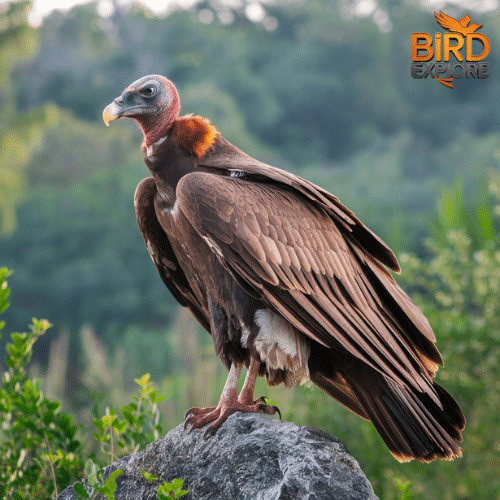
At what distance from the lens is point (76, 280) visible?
1939cm

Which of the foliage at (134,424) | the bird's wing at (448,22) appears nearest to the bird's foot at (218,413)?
the foliage at (134,424)

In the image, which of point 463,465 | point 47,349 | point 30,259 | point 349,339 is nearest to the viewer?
point 349,339

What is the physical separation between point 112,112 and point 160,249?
66 cm

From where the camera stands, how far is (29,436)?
2.83 m

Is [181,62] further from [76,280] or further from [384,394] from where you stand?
[384,394]

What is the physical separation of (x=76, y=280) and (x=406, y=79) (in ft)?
54.6

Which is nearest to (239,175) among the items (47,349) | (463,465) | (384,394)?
(384,394)

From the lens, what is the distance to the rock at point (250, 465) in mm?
2215

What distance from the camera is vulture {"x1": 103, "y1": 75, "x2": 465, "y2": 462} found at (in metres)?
2.51

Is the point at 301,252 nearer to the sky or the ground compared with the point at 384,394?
nearer to the sky

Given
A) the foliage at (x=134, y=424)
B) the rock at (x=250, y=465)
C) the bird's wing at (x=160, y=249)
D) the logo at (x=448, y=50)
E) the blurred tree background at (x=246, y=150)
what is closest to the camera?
the rock at (x=250, y=465)

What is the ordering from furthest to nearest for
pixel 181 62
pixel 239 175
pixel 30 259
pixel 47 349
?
pixel 181 62
pixel 30 259
pixel 47 349
pixel 239 175

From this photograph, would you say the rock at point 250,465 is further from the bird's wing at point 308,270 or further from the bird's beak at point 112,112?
the bird's beak at point 112,112

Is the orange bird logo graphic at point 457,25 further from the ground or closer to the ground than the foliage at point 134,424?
further from the ground
